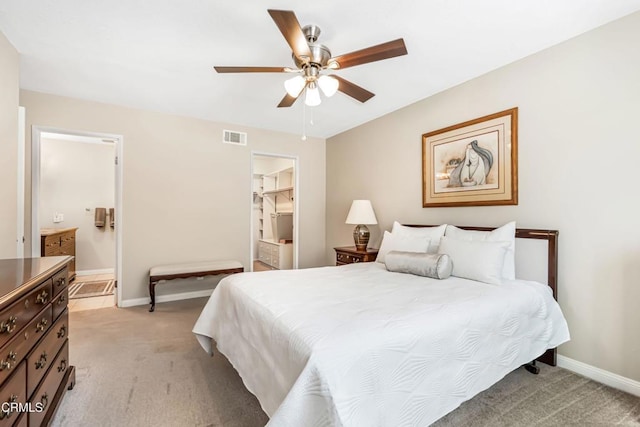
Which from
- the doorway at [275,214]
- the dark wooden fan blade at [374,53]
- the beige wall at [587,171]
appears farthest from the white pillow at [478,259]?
the doorway at [275,214]

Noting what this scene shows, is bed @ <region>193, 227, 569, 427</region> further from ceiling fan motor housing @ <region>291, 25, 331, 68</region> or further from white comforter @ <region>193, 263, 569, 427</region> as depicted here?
ceiling fan motor housing @ <region>291, 25, 331, 68</region>

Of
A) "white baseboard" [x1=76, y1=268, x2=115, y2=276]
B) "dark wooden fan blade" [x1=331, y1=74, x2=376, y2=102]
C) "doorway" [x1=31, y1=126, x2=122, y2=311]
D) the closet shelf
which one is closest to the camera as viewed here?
"dark wooden fan blade" [x1=331, y1=74, x2=376, y2=102]

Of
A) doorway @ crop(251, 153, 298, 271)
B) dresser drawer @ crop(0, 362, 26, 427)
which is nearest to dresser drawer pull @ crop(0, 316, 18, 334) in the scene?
dresser drawer @ crop(0, 362, 26, 427)

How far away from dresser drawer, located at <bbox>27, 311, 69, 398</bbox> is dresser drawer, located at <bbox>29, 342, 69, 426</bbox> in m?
0.05

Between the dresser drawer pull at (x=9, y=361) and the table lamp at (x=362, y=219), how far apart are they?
318 cm

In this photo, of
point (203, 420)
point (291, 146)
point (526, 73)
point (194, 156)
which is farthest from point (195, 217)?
point (526, 73)

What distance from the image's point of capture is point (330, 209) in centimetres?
513

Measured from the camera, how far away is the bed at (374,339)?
1.18 meters

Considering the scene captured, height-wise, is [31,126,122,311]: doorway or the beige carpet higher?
[31,126,122,311]: doorway

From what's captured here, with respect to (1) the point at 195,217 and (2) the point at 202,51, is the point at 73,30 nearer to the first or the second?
(2) the point at 202,51

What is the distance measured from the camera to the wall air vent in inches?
172

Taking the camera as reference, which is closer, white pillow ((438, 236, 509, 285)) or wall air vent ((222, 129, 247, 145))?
white pillow ((438, 236, 509, 285))

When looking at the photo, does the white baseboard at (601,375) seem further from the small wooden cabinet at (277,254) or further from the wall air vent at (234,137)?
the wall air vent at (234,137)

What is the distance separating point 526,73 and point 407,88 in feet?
3.42
